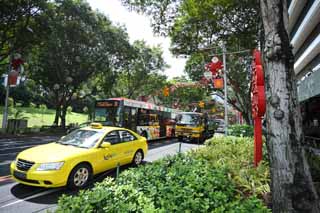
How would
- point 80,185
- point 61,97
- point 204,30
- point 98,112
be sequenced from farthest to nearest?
point 61,97 → point 98,112 → point 204,30 → point 80,185

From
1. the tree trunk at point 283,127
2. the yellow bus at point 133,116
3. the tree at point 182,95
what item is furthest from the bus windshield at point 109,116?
the tree at point 182,95

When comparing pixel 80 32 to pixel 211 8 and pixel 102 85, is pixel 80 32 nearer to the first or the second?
pixel 102 85

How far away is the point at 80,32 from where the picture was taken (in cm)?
2017

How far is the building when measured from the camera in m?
9.17

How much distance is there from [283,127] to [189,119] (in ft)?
48.4

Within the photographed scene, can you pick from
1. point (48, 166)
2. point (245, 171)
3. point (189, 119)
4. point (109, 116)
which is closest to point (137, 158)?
point (48, 166)

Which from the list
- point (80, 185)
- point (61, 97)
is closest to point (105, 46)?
point (61, 97)

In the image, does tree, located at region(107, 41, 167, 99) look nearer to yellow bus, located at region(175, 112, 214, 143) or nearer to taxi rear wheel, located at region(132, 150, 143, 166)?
yellow bus, located at region(175, 112, 214, 143)

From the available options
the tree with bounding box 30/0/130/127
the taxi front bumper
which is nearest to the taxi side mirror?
the taxi front bumper

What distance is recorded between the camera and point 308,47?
1105 centimetres

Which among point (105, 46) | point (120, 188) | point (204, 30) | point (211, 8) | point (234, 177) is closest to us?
point (120, 188)

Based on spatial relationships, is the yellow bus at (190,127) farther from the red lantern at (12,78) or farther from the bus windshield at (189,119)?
the red lantern at (12,78)

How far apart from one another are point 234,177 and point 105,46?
19.7 m

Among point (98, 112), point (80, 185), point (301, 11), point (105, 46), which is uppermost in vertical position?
point (105, 46)
